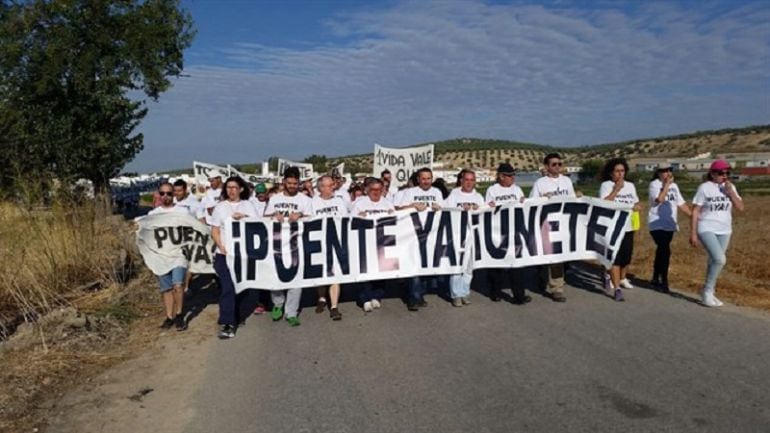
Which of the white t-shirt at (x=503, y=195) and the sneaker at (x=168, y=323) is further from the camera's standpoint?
the white t-shirt at (x=503, y=195)

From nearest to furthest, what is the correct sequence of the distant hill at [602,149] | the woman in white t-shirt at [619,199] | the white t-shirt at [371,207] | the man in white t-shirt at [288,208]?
the man in white t-shirt at [288,208] → the white t-shirt at [371,207] → the woman in white t-shirt at [619,199] → the distant hill at [602,149]

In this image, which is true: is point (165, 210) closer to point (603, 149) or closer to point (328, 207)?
point (328, 207)

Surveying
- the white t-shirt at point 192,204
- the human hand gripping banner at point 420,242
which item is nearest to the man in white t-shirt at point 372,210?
the human hand gripping banner at point 420,242

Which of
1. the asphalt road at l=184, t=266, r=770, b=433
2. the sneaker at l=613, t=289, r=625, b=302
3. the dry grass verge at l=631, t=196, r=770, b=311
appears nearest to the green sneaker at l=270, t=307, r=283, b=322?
the asphalt road at l=184, t=266, r=770, b=433

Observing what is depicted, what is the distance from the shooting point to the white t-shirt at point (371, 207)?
888cm

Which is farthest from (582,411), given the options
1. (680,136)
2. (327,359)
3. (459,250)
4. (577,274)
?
(680,136)

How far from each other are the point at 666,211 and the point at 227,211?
20.8 ft

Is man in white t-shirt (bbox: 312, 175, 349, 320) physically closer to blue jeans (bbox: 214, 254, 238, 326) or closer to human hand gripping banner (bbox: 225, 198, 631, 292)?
human hand gripping banner (bbox: 225, 198, 631, 292)

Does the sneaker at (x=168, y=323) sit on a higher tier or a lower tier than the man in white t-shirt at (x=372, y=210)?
lower

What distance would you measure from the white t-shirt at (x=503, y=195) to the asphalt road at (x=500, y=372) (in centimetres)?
171

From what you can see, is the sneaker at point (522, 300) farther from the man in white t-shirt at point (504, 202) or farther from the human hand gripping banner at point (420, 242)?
the human hand gripping banner at point (420, 242)

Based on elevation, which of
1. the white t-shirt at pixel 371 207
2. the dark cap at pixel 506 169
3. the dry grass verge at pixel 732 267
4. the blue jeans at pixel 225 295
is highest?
the dark cap at pixel 506 169

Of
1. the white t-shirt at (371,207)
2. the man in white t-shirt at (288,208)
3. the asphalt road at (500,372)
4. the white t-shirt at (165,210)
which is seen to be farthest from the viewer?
the white t-shirt at (371,207)

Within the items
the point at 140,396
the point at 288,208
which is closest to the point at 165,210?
the point at 288,208
